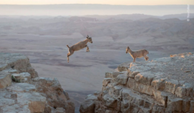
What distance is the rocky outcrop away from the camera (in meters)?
8.33

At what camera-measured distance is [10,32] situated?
52.1 meters

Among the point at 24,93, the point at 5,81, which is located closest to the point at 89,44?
the point at 5,81

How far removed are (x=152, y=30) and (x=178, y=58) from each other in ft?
129

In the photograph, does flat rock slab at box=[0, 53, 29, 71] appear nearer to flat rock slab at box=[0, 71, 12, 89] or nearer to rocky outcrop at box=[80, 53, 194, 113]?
flat rock slab at box=[0, 71, 12, 89]

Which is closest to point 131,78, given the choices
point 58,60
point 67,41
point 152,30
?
point 58,60

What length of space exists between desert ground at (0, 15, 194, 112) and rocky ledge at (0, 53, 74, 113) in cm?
456

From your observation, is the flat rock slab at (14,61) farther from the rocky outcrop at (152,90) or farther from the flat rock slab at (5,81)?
the rocky outcrop at (152,90)

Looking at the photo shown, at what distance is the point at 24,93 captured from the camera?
705 centimetres

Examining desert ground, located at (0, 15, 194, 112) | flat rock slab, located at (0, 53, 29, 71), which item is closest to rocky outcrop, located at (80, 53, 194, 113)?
flat rock slab, located at (0, 53, 29, 71)

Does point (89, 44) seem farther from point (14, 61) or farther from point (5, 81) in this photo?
point (5, 81)

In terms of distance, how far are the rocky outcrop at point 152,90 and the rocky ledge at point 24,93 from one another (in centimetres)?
182

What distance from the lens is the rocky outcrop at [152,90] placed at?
27.3 feet

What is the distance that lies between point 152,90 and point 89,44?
33.8 meters

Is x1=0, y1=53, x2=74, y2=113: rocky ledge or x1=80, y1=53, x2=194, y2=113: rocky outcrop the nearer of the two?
x1=0, y1=53, x2=74, y2=113: rocky ledge
